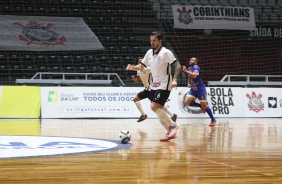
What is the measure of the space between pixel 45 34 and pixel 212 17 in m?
9.09

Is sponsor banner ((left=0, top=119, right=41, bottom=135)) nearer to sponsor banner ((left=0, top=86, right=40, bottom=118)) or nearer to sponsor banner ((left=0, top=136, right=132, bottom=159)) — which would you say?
sponsor banner ((left=0, top=136, right=132, bottom=159))

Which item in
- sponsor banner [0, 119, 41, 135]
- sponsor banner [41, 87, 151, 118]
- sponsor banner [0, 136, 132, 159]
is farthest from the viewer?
sponsor banner [41, 87, 151, 118]

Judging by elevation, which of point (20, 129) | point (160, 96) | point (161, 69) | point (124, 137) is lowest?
point (20, 129)

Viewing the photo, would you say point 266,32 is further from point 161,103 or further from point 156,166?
point 156,166

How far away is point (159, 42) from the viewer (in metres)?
9.91

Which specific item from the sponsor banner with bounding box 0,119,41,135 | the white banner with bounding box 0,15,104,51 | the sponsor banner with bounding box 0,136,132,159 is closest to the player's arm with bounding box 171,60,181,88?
the sponsor banner with bounding box 0,136,132,159

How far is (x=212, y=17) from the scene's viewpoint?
1144 inches

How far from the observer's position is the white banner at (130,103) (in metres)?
18.8

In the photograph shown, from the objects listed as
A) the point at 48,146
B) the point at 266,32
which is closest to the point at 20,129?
the point at 48,146

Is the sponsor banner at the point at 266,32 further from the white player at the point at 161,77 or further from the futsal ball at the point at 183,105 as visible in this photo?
the white player at the point at 161,77

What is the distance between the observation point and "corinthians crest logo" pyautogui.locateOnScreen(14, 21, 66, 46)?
2609cm

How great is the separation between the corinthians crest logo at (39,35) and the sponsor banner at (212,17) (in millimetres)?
6569

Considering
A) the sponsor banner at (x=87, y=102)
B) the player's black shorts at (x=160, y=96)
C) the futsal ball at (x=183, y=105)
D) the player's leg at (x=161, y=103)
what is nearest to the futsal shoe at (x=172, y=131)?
the player's leg at (x=161, y=103)

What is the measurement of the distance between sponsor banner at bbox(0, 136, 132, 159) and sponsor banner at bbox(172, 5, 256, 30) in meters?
20.0
